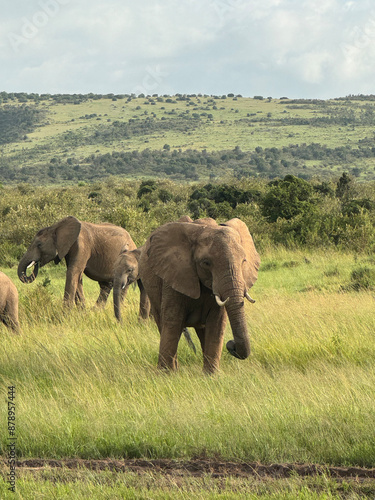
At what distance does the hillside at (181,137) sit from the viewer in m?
91.6

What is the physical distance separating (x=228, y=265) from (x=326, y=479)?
237cm

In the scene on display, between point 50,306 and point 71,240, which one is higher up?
point 71,240

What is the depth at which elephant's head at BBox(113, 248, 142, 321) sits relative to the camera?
37.6 feet

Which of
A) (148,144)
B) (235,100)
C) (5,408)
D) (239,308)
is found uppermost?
(235,100)

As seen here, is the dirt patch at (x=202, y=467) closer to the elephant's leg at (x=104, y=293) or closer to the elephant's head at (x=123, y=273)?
the elephant's head at (x=123, y=273)

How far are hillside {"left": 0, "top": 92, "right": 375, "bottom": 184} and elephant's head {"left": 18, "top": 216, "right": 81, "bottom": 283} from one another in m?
57.2

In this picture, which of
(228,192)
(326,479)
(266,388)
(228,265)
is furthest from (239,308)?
(228,192)

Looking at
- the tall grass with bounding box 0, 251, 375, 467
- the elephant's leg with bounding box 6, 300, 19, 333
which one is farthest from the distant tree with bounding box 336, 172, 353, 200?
the elephant's leg with bounding box 6, 300, 19, 333

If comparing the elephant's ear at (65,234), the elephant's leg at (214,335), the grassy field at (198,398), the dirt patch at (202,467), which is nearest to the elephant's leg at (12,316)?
the grassy field at (198,398)

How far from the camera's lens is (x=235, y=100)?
15488 centimetres

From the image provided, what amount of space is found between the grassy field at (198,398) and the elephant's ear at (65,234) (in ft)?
7.34

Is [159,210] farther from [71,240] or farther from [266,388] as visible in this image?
[266,388]

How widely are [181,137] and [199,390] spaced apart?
375 feet

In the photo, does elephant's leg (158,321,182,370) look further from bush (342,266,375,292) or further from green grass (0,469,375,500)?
bush (342,266,375,292)
